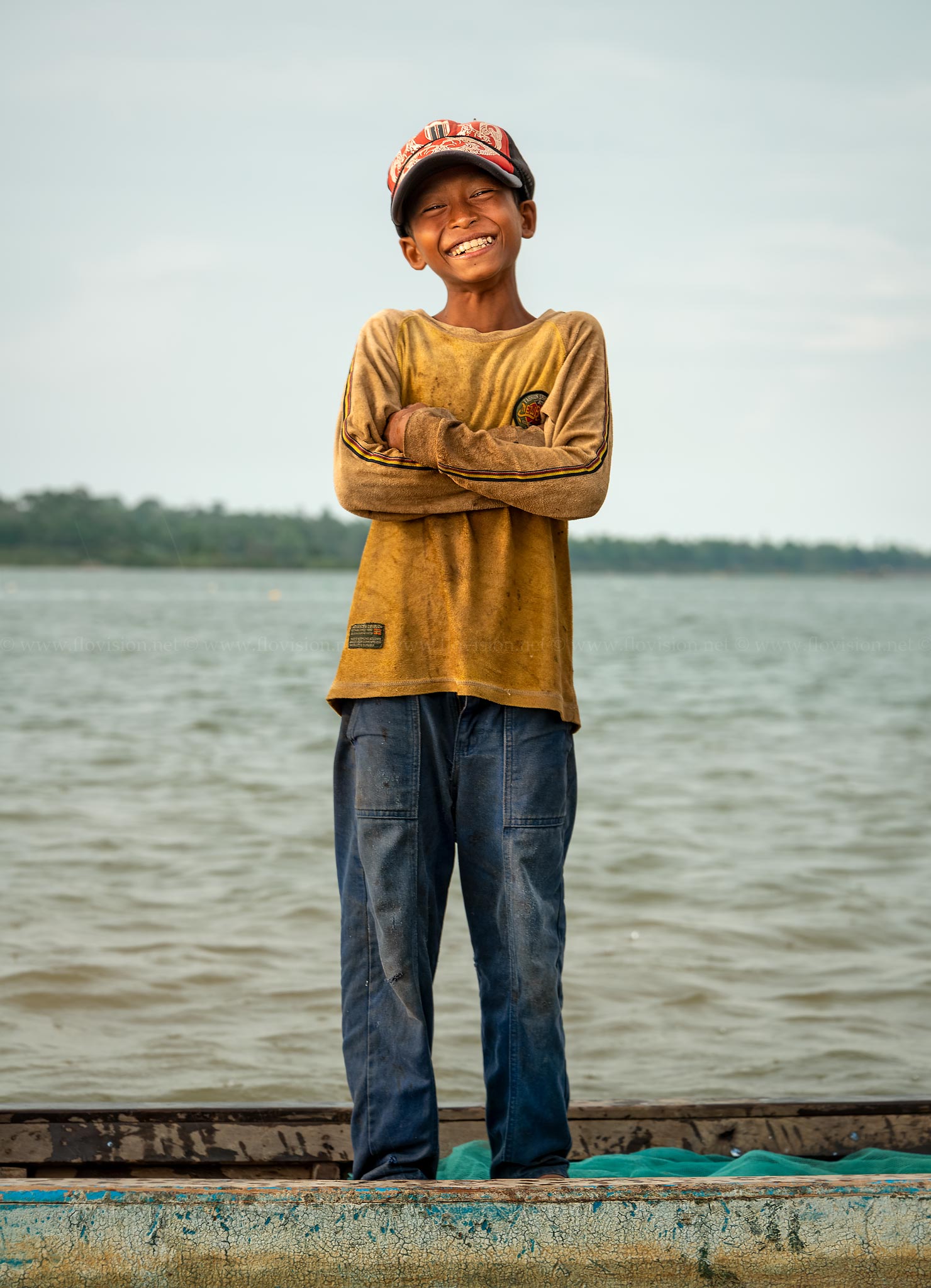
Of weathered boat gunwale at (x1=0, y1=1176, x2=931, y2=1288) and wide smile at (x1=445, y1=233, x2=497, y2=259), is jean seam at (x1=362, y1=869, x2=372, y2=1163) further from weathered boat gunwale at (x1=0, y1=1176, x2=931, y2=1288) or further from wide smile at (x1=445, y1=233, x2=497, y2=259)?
wide smile at (x1=445, y1=233, x2=497, y2=259)

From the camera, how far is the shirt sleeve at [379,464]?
234cm

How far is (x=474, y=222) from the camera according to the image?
243 centimetres

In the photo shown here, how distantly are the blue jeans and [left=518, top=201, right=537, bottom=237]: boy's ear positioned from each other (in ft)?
3.07

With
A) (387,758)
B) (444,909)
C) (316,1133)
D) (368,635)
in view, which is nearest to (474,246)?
(368,635)

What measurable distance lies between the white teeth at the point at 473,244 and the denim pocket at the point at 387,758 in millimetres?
848

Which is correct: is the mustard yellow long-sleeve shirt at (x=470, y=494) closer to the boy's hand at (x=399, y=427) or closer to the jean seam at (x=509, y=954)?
the boy's hand at (x=399, y=427)

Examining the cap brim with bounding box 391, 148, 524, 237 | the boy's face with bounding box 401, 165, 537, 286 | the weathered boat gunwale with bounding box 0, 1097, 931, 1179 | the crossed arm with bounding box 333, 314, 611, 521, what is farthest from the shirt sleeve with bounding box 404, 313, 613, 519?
the weathered boat gunwale with bounding box 0, 1097, 931, 1179

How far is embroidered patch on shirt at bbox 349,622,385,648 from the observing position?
2.37 m

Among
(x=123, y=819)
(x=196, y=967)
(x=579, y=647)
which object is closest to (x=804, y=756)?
(x=123, y=819)

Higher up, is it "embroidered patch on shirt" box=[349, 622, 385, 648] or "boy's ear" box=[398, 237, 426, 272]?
"boy's ear" box=[398, 237, 426, 272]

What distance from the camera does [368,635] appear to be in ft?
7.79

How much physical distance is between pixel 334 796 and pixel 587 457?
80 cm

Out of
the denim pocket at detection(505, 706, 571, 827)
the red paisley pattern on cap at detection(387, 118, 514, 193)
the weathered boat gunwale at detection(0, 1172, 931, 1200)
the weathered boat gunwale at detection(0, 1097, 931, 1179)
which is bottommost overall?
the weathered boat gunwale at detection(0, 1097, 931, 1179)

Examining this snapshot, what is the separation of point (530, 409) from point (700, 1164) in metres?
1.91
